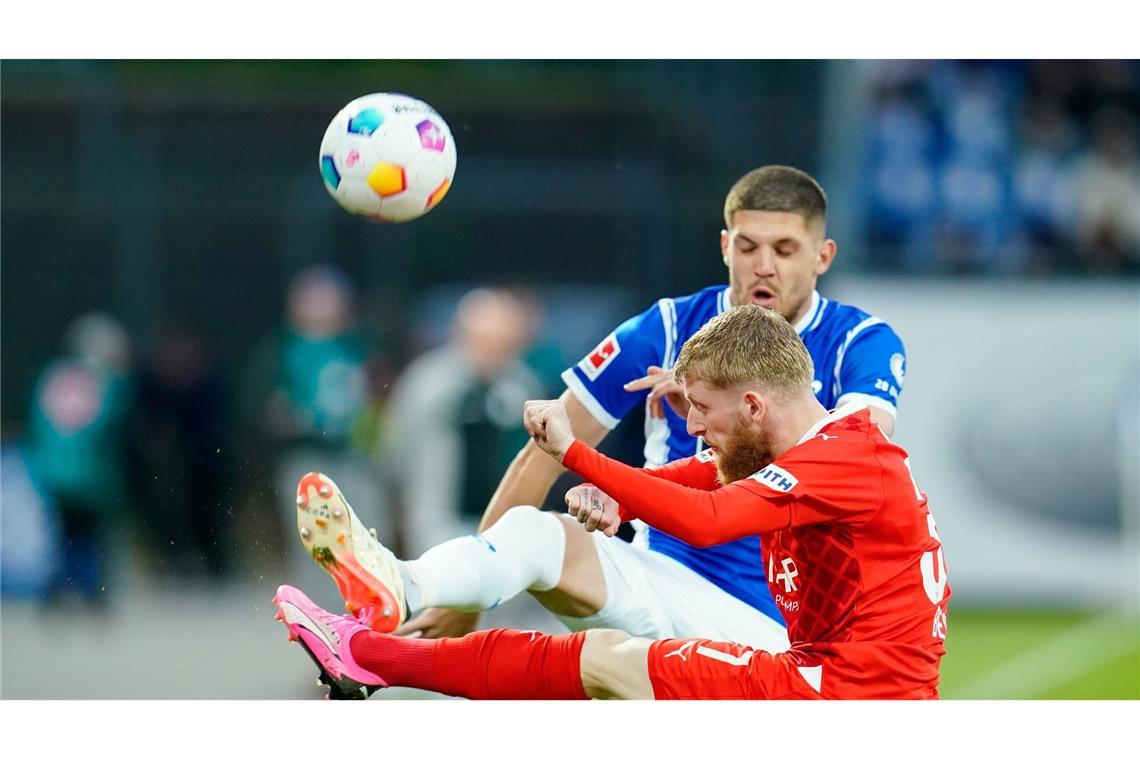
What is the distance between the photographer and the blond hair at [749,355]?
4.29 m

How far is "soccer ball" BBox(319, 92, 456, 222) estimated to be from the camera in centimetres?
527

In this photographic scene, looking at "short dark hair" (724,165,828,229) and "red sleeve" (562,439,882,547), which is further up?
"short dark hair" (724,165,828,229)

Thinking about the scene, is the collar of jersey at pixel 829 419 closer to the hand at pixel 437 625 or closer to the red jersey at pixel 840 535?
the red jersey at pixel 840 535

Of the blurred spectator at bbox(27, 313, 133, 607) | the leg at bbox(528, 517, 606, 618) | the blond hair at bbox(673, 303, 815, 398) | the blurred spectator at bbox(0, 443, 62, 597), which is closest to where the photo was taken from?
the blond hair at bbox(673, 303, 815, 398)

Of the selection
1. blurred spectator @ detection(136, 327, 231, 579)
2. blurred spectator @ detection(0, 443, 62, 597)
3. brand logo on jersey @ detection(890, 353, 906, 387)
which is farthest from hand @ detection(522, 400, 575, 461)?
blurred spectator @ detection(0, 443, 62, 597)

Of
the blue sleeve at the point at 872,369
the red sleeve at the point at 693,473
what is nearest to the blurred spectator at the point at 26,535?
the red sleeve at the point at 693,473

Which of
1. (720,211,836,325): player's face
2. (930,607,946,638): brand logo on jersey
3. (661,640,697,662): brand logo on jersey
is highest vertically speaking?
(720,211,836,325): player's face

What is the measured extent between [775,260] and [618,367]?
711 millimetres

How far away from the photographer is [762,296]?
17.3ft

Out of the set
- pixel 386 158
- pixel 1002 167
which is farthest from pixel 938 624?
pixel 1002 167

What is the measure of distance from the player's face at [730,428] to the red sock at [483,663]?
31.6 inches

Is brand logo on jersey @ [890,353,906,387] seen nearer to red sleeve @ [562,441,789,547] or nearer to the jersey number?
the jersey number

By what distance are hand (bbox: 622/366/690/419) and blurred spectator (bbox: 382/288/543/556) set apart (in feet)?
14.3

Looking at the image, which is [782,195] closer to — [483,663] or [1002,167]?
[483,663]
